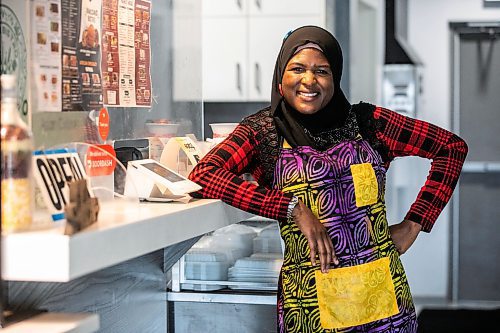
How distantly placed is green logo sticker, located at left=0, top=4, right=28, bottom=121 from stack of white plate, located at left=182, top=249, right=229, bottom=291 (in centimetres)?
120

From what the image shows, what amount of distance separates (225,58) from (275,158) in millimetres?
2311

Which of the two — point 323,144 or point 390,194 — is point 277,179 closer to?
point 323,144

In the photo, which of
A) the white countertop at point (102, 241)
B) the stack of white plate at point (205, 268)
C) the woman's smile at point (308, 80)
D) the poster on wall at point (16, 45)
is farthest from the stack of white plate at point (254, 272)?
the poster on wall at point (16, 45)

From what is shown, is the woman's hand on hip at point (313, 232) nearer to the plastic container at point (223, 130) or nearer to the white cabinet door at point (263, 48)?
the plastic container at point (223, 130)

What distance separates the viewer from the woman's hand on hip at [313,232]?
229 centimetres

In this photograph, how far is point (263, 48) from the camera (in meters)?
4.58

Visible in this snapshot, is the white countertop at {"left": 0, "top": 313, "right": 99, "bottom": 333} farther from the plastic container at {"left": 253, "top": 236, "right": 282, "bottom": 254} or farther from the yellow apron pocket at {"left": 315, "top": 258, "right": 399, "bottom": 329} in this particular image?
the plastic container at {"left": 253, "top": 236, "right": 282, "bottom": 254}

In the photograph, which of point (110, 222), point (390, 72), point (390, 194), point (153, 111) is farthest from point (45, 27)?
point (390, 72)

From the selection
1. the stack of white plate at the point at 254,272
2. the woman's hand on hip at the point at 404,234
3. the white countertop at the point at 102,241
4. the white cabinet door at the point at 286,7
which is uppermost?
the white cabinet door at the point at 286,7

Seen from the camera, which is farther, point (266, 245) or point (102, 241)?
point (266, 245)

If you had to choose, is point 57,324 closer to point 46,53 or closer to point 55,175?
point 55,175

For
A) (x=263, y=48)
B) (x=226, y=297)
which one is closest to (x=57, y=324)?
(x=226, y=297)

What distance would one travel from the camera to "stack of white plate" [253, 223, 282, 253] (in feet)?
10.1

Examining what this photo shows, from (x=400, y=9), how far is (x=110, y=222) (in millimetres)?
4550
